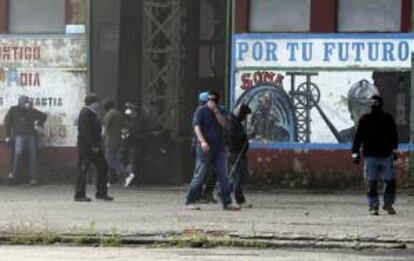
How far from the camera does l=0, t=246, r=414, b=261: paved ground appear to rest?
1096cm

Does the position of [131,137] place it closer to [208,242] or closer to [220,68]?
[220,68]

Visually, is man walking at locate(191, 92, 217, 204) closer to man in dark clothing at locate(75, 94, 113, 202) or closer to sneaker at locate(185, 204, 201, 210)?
sneaker at locate(185, 204, 201, 210)

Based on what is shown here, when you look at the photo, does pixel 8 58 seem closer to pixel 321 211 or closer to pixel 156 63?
pixel 156 63

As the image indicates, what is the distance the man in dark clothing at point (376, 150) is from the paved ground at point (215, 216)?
0.39 metres

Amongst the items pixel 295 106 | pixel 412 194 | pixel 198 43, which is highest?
pixel 198 43

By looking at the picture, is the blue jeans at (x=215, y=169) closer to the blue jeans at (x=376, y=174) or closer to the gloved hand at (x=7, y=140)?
the blue jeans at (x=376, y=174)

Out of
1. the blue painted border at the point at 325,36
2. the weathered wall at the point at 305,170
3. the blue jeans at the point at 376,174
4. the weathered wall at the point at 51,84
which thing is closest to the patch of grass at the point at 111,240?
the blue jeans at the point at 376,174

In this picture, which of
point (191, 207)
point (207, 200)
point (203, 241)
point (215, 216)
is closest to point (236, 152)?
point (207, 200)

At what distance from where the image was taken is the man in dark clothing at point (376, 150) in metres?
14.8

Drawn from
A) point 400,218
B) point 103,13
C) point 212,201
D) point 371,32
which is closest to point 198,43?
point 103,13

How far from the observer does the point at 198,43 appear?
20.5 metres

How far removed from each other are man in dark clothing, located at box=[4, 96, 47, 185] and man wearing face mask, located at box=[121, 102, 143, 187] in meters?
1.87

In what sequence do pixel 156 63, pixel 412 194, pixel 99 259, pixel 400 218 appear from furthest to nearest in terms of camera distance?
pixel 156 63
pixel 412 194
pixel 400 218
pixel 99 259

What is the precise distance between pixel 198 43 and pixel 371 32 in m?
3.78
